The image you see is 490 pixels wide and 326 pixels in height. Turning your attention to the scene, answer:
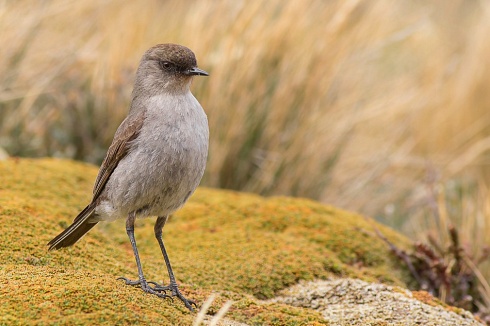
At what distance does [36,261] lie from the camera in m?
4.02

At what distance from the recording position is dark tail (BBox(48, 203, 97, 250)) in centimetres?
409

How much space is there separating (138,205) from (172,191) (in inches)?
10.0

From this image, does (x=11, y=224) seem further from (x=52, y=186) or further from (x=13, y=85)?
(x=13, y=85)

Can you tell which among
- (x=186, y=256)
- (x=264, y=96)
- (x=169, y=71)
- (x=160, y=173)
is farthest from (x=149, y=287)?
(x=264, y=96)

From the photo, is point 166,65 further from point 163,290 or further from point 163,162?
point 163,290

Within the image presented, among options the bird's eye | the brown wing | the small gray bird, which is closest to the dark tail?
the small gray bird

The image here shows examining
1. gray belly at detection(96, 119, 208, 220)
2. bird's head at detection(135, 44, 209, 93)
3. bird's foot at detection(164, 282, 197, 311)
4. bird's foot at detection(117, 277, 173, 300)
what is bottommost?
bird's foot at detection(117, 277, 173, 300)

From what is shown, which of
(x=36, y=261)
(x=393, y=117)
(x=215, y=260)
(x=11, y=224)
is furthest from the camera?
(x=393, y=117)

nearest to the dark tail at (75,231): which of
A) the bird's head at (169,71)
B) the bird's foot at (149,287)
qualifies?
the bird's foot at (149,287)

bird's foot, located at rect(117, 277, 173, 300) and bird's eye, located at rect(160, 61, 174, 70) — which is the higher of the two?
bird's eye, located at rect(160, 61, 174, 70)

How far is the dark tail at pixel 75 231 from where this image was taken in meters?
4.09

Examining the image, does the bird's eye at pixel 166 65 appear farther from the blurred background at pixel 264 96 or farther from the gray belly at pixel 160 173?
the blurred background at pixel 264 96

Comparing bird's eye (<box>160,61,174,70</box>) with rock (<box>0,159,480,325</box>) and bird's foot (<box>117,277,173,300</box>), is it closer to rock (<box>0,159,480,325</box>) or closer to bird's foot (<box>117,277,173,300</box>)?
rock (<box>0,159,480,325</box>)

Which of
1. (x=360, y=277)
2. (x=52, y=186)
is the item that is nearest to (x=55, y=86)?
(x=52, y=186)
